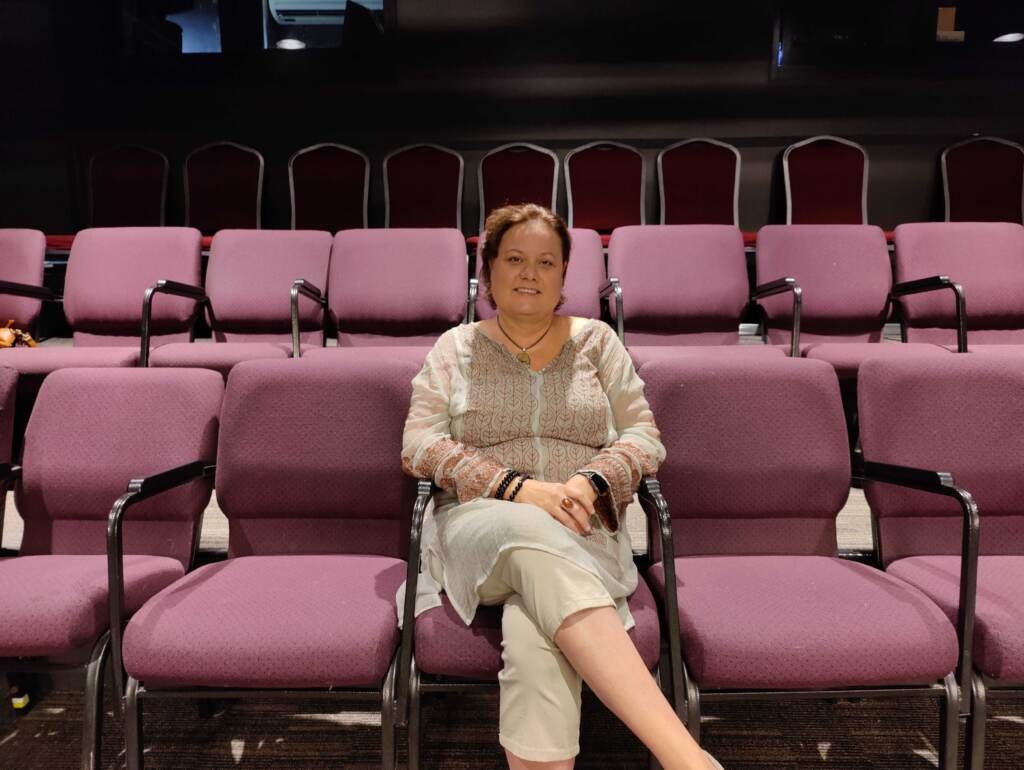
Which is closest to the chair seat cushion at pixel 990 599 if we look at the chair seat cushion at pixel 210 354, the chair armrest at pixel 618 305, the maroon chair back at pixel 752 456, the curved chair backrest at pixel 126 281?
the maroon chair back at pixel 752 456

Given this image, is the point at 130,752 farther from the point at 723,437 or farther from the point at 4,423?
the point at 723,437

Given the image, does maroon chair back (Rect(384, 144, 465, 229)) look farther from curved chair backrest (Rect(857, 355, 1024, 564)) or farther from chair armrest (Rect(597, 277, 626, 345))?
curved chair backrest (Rect(857, 355, 1024, 564))

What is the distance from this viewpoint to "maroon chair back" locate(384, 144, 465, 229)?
3.72 m

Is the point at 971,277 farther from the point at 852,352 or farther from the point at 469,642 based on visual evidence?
the point at 469,642

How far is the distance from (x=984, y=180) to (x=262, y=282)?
3.66m

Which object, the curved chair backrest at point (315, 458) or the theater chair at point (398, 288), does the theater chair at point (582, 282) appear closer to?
the theater chair at point (398, 288)

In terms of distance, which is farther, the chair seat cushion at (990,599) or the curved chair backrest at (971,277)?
the curved chair backrest at (971,277)

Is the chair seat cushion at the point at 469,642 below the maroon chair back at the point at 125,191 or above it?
below

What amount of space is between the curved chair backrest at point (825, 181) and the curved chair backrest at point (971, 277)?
113 cm

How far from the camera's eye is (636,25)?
3959mm

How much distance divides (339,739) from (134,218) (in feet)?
11.0

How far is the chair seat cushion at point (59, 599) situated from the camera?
1.08 metres

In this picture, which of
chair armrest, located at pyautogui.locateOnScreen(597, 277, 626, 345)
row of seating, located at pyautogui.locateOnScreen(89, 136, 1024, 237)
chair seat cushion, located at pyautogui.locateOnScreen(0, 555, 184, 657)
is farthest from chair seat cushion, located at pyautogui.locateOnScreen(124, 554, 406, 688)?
row of seating, located at pyautogui.locateOnScreen(89, 136, 1024, 237)

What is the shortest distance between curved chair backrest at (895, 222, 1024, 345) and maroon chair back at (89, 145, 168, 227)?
3.60 meters
